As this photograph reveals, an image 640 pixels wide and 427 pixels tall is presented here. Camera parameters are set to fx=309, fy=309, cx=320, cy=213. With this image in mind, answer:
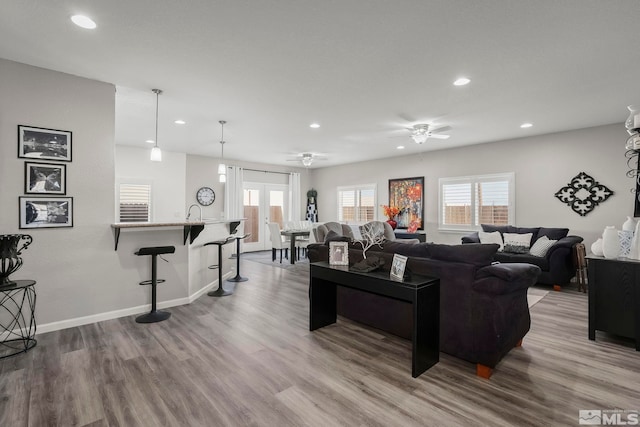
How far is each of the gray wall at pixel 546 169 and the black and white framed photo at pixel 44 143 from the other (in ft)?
22.9

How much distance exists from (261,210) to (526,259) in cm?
690

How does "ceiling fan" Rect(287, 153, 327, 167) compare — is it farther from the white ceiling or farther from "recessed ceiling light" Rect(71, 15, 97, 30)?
"recessed ceiling light" Rect(71, 15, 97, 30)

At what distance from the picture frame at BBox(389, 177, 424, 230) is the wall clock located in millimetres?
4905

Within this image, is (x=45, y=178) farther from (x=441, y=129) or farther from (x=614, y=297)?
(x=614, y=297)

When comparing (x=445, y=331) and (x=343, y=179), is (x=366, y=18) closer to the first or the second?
(x=445, y=331)

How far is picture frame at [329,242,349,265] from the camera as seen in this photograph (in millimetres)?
3209

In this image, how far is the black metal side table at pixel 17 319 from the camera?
3.01 meters

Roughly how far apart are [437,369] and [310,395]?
1086 mm

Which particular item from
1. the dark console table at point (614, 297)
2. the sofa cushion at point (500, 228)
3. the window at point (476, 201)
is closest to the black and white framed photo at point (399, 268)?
the dark console table at point (614, 297)

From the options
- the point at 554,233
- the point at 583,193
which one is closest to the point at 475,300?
Result: the point at 554,233

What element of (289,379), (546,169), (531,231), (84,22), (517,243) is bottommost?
(289,379)

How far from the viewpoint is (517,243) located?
18.6ft

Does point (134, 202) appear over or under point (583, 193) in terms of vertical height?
under

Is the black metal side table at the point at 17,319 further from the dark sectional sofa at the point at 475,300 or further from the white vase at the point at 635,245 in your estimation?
the white vase at the point at 635,245
